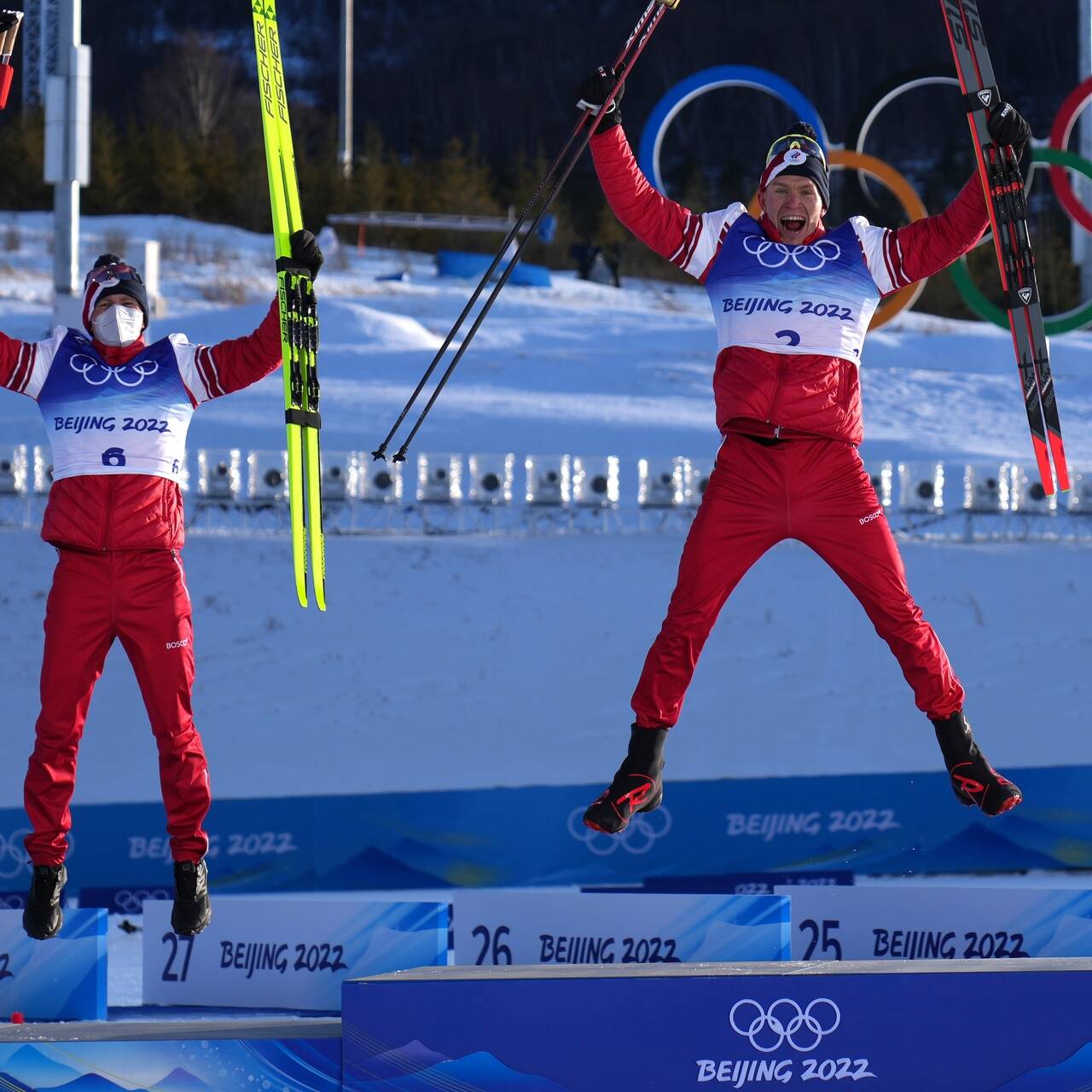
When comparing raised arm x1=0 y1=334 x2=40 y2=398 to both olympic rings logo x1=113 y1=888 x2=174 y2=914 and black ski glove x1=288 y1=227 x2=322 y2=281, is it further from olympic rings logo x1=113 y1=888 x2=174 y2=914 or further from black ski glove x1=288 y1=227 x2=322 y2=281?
olympic rings logo x1=113 y1=888 x2=174 y2=914

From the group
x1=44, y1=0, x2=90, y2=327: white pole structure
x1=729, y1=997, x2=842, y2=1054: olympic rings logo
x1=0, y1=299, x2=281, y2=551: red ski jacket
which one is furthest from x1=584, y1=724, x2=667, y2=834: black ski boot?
x1=44, y1=0, x2=90, y2=327: white pole structure

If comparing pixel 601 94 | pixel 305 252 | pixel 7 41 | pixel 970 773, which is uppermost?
pixel 7 41

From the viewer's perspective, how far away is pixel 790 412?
18.7ft

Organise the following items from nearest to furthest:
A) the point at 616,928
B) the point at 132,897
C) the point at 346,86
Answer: the point at 616,928
the point at 132,897
the point at 346,86

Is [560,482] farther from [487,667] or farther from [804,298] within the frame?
[804,298]

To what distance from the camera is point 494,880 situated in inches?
402

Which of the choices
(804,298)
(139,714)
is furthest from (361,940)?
(139,714)

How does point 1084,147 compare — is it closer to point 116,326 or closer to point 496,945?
point 496,945

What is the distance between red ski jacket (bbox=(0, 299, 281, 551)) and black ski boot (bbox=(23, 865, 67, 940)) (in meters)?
1.10

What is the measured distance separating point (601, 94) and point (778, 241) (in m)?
0.74

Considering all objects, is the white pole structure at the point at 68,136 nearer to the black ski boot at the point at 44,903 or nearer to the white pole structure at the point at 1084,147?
the white pole structure at the point at 1084,147

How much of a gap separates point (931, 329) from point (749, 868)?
1814 centimetres

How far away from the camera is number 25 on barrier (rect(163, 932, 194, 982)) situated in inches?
320

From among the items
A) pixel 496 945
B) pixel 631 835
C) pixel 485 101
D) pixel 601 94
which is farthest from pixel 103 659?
pixel 485 101
